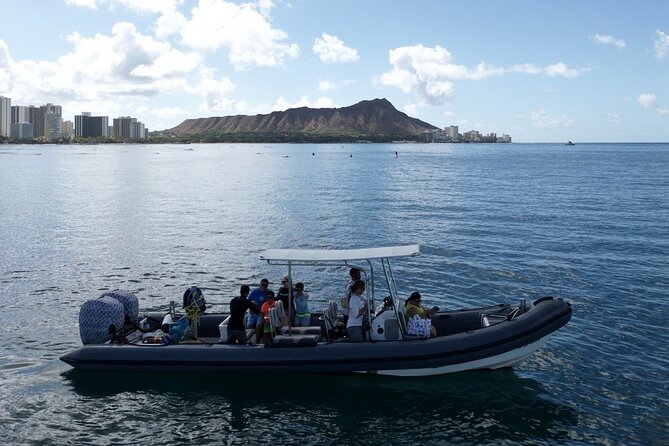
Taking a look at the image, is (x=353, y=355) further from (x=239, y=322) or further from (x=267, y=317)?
(x=239, y=322)

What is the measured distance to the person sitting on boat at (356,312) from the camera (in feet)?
45.3

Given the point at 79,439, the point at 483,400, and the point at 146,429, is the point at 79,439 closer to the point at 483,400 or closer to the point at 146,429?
the point at 146,429

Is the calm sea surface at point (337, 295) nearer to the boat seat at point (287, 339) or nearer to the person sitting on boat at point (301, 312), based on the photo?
the boat seat at point (287, 339)

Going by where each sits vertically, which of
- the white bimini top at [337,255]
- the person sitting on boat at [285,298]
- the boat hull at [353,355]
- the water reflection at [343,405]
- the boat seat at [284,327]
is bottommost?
the water reflection at [343,405]

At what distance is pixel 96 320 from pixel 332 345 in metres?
5.55

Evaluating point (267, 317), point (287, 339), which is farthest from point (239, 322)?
point (287, 339)

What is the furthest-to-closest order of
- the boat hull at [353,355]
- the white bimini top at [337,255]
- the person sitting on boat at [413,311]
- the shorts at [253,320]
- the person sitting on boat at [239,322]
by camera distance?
1. the shorts at [253,320]
2. the person sitting on boat at [239,322]
3. the person sitting on boat at [413,311]
4. the white bimini top at [337,255]
5. the boat hull at [353,355]

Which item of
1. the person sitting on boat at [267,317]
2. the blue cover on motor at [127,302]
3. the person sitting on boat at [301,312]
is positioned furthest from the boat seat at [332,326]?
the blue cover on motor at [127,302]

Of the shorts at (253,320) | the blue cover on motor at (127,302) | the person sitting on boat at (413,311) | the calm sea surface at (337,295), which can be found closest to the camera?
the calm sea surface at (337,295)

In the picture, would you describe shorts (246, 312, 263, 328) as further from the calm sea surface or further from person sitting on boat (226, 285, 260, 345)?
the calm sea surface

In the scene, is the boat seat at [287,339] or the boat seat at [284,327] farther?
the boat seat at [284,327]

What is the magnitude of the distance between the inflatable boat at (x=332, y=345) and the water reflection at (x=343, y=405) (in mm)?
405

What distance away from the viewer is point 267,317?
13.9 m

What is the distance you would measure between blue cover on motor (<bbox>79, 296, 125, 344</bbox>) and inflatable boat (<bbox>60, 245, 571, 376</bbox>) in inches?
0.9
